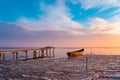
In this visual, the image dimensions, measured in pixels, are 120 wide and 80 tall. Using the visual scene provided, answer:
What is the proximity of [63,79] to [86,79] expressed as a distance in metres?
1.52

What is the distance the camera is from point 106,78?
1688cm

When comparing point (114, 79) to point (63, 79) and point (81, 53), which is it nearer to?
point (63, 79)

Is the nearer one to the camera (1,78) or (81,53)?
(1,78)

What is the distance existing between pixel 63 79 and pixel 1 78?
13.7ft

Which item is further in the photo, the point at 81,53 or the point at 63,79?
the point at 81,53

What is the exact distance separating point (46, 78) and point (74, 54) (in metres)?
29.0

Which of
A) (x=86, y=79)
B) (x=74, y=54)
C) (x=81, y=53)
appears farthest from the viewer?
(x=81, y=53)

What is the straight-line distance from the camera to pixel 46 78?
17.0 metres

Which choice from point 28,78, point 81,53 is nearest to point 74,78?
point 28,78

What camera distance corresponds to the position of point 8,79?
54.0 ft

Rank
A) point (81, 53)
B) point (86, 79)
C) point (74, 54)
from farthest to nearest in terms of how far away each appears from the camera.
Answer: point (81, 53)
point (74, 54)
point (86, 79)

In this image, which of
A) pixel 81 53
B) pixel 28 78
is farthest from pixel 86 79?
pixel 81 53

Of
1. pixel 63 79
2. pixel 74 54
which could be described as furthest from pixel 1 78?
pixel 74 54

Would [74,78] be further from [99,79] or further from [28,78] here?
[28,78]
